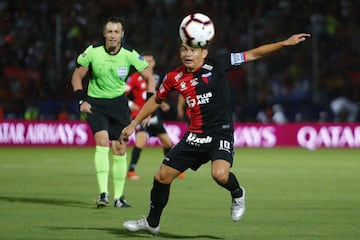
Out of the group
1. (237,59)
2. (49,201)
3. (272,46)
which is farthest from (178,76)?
(49,201)

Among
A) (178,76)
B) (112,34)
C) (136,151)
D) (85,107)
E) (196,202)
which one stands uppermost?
(112,34)

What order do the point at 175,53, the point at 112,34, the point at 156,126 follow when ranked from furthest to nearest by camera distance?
the point at 175,53
the point at 156,126
the point at 112,34

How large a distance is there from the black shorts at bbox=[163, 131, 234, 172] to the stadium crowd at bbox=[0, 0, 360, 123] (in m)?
16.3

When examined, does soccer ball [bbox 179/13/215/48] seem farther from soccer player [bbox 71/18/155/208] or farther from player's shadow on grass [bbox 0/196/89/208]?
player's shadow on grass [bbox 0/196/89/208]

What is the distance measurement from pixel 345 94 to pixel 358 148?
158cm

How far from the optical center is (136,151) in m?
17.7

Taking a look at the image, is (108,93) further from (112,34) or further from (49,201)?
(49,201)

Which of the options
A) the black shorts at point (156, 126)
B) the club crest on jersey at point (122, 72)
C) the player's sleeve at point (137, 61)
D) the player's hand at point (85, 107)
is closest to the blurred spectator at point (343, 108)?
the black shorts at point (156, 126)

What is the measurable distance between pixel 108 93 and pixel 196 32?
3.56 meters

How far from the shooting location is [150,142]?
88.5 ft

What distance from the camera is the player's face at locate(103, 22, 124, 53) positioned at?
12062 millimetres

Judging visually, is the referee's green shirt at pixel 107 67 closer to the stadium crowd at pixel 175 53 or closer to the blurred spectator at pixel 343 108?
the stadium crowd at pixel 175 53

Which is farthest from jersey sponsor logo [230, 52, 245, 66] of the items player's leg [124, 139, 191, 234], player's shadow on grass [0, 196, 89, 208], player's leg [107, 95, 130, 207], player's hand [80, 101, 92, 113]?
player's shadow on grass [0, 196, 89, 208]

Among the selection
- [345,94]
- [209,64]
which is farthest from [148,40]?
[209,64]
